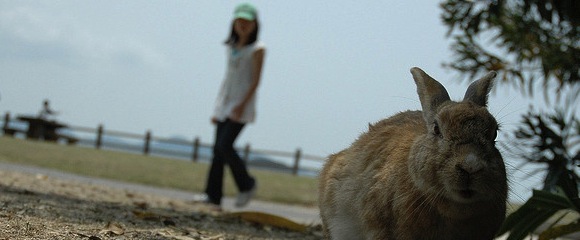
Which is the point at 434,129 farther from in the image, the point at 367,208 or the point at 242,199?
the point at 242,199

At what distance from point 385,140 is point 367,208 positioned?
20.4 inches

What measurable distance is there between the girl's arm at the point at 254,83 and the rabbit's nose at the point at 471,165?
18.9 ft

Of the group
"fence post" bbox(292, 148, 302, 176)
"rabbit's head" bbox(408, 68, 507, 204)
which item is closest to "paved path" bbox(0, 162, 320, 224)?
"rabbit's head" bbox(408, 68, 507, 204)

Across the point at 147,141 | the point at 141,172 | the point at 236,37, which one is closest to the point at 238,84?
the point at 236,37

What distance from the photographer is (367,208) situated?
11.8 feet

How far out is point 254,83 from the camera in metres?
8.75

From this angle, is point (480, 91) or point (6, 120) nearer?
point (480, 91)

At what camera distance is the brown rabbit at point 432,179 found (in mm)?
3094

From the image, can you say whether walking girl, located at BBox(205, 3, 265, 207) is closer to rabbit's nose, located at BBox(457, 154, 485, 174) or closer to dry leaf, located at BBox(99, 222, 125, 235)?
dry leaf, located at BBox(99, 222, 125, 235)

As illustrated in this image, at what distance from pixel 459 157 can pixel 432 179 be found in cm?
17

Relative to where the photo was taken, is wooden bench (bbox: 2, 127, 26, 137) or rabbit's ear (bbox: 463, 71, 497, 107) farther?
wooden bench (bbox: 2, 127, 26, 137)

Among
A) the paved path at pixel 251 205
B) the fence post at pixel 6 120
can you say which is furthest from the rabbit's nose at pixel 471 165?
the fence post at pixel 6 120

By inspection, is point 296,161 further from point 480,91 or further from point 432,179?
point 432,179

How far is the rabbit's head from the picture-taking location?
304 centimetres
